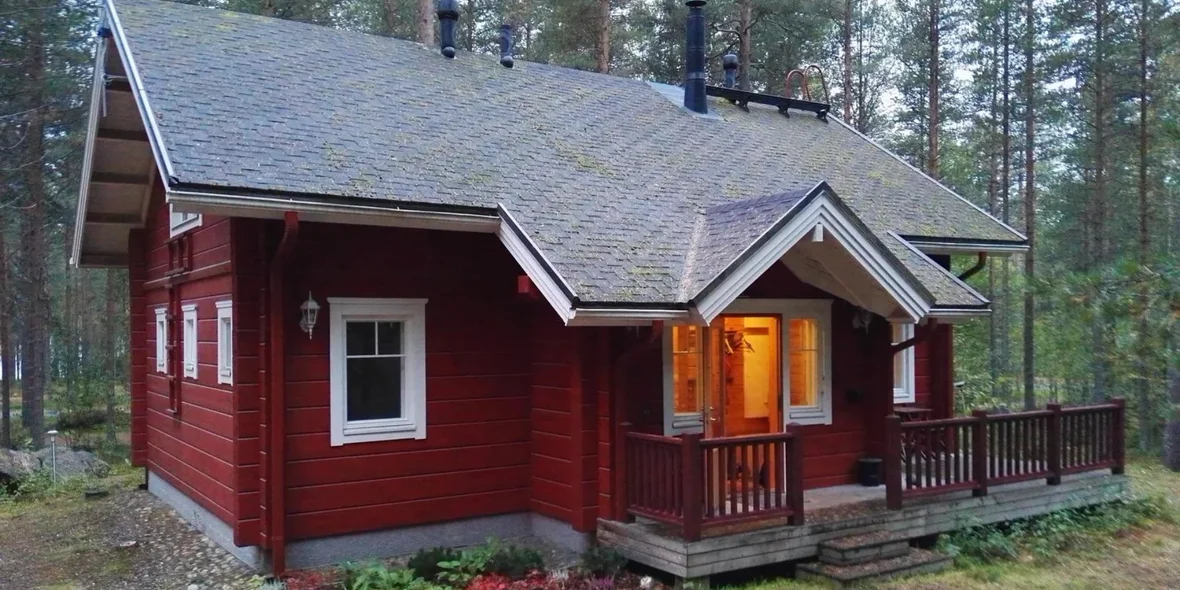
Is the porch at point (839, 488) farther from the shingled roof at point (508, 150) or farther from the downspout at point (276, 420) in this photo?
the downspout at point (276, 420)

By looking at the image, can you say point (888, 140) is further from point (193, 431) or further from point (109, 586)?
point (109, 586)

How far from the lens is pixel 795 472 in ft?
23.5

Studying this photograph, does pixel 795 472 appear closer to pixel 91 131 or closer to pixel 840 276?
pixel 840 276

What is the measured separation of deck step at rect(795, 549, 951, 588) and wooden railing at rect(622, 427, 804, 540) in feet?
1.33

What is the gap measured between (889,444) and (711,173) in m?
3.57

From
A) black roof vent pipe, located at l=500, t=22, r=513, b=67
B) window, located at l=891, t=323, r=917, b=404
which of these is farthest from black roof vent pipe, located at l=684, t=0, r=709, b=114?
window, located at l=891, t=323, r=917, b=404

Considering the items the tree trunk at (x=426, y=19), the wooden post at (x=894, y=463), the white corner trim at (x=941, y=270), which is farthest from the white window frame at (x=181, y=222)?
the white corner trim at (x=941, y=270)

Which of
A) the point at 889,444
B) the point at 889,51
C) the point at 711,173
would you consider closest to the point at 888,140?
the point at 889,51

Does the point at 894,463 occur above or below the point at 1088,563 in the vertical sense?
above

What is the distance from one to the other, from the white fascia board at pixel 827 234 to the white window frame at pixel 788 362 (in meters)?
1.32

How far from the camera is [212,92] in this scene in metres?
7.92

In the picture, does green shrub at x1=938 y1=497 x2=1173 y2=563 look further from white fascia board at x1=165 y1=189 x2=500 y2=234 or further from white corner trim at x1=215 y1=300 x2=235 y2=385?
white corner trim at x1=215 y1=300 x2=235 y2=385

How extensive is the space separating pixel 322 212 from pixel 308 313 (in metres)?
1.02

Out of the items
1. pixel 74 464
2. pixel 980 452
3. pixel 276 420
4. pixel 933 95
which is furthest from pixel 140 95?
pixel 933 95
